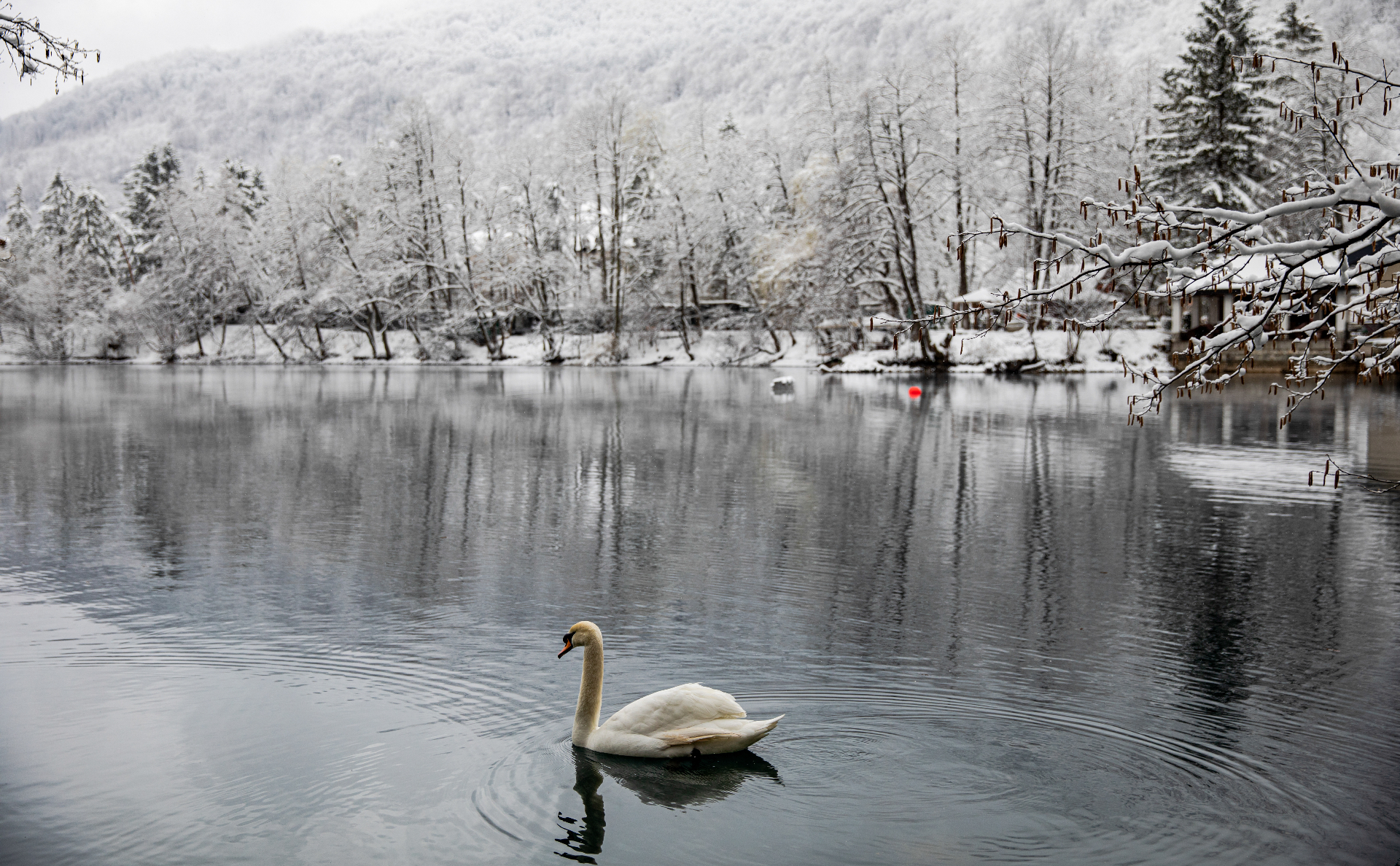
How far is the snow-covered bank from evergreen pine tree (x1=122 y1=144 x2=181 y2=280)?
12.9 meters

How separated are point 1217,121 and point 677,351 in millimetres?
30778

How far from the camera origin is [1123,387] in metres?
42.0

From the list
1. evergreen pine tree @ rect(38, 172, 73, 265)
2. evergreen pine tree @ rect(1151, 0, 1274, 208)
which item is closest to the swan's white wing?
evergreen pine tree @ rect(1151, 0, 1274, 208)

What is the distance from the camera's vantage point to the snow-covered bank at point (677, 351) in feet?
172

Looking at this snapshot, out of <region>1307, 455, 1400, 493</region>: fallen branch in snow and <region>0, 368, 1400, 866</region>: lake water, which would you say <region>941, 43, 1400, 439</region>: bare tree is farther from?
<region>0, 368, 1400, 866</region>: lake water

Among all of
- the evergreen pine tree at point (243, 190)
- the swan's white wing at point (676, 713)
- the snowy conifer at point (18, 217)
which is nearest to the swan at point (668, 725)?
the swan's white wing at point (676, 713)

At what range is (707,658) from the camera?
8531 mm

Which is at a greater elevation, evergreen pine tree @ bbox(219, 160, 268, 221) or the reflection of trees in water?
evergreen pine tree @ bbox(219, 160, 268, 221)

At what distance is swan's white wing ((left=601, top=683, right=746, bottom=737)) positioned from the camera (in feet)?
21.6

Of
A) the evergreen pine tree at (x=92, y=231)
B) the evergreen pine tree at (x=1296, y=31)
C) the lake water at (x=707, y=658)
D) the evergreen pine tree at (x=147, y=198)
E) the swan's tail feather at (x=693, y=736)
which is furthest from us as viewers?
the evergreen pine tree at (x=147, y=198)

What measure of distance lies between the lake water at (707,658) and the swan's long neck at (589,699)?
0.16m

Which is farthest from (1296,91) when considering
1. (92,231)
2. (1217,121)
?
(92,231)

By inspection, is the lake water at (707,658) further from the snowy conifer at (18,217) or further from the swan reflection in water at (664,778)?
the snowy conifer at (18,217)

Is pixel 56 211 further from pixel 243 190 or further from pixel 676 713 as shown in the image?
pixel 676 713
